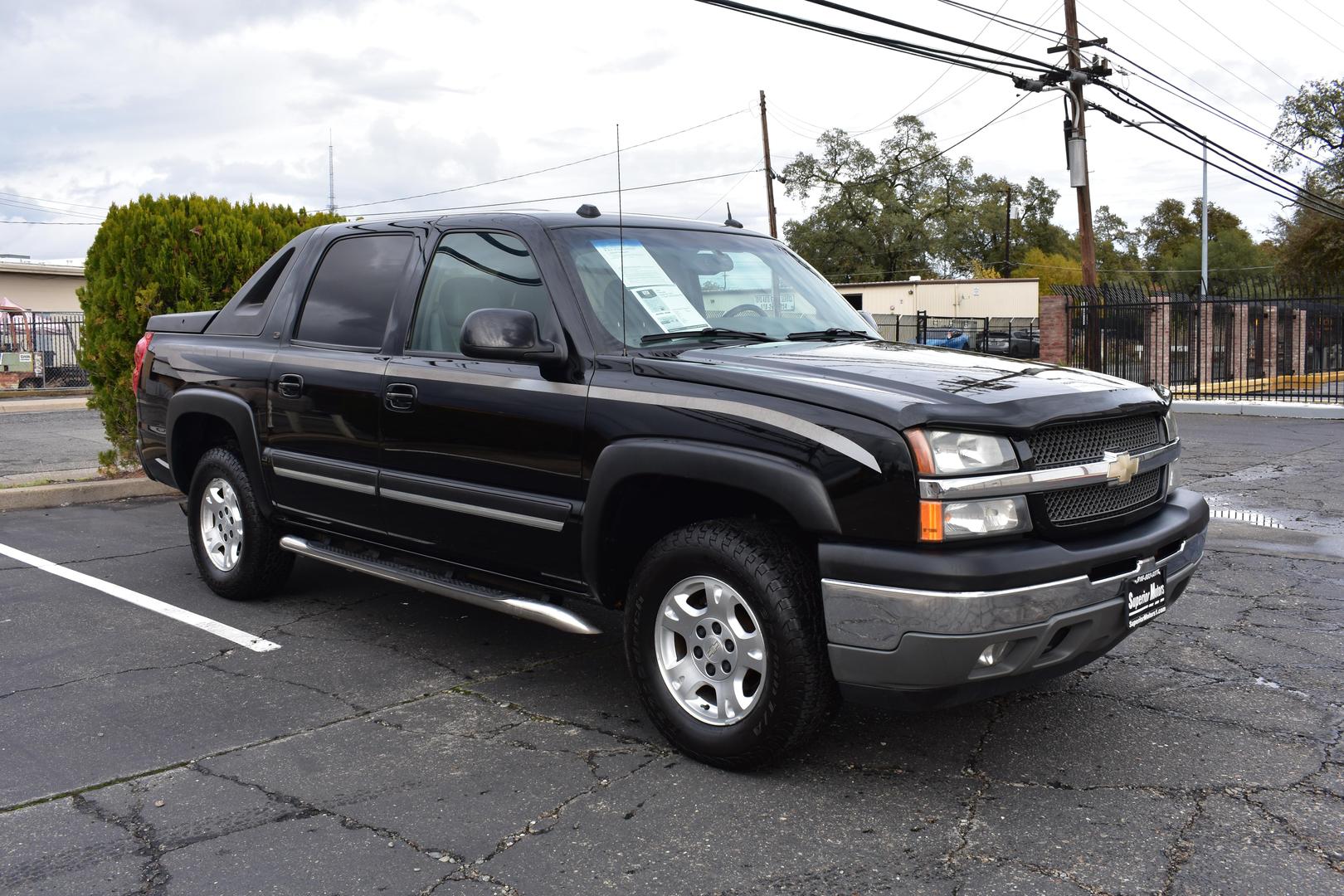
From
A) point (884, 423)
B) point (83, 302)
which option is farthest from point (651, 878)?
point (83, 302)

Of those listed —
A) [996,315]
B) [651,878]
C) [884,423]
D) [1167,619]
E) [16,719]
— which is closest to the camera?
[651,878]

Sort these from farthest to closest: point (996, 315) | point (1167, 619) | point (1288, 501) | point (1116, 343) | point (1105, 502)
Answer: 1. point (996, 315)
2. point (1116, 343)
3. point (1288, 501)
4. point (1167, 619)
5. point (1105, 502)

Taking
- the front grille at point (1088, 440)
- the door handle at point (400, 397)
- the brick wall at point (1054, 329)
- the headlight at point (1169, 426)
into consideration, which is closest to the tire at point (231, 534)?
the door handle at point (400, 397)

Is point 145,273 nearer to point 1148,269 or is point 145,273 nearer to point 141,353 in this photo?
point 141,353

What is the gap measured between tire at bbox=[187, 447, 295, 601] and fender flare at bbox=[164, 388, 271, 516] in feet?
0.33

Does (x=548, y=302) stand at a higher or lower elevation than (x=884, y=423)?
higher

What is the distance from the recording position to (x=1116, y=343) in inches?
908

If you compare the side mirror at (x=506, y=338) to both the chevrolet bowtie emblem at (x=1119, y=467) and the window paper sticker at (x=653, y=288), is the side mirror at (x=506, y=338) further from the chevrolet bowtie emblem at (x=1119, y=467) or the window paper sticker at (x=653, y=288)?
the chevrolet bowtie emblem at (x=1119, y=467)

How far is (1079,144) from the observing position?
75.1 ft

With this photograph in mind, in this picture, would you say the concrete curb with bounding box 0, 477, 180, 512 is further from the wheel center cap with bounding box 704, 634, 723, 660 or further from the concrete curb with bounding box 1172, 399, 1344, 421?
the concrete curb with bounding box 1172, 399, 1344, 421

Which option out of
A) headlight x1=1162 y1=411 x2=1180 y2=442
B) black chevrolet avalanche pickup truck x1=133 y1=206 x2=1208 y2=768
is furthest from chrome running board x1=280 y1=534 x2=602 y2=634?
headlight x1=1162 y1=411 x2=1180 y2=442

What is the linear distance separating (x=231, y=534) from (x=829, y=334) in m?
3.32

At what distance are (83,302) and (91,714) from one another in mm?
6362

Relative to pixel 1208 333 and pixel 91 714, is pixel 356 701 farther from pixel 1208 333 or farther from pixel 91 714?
pixel 1208 333
